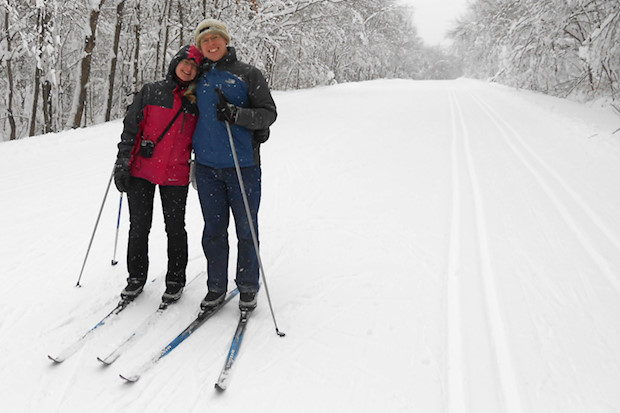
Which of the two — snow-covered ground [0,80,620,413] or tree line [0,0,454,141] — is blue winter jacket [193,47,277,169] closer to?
snow-covered ground [0,80,620,413]

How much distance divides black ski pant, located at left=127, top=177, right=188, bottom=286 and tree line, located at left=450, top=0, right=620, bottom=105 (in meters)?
10.6

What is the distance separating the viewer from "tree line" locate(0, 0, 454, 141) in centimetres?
1014

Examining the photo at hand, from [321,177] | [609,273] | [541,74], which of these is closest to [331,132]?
[321,177]

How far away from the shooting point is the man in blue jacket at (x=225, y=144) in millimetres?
2818

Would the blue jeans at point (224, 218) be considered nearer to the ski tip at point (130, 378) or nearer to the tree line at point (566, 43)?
the ski tip at point (130, 378)

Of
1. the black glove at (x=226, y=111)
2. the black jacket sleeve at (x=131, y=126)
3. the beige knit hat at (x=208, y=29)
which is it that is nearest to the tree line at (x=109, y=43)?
the black jacket sleeve at (x=131, y=126)

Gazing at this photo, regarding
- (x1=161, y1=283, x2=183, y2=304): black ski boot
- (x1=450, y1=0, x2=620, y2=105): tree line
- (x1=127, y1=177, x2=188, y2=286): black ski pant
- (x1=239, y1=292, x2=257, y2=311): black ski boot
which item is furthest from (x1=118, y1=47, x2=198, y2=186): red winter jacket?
(x1=450, y1=0, x2=620, y2=105): tree line

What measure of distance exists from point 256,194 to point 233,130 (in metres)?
0.51

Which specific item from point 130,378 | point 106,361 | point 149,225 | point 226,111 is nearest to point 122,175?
point 149,225

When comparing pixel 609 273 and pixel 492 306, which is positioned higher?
pixel 609 273

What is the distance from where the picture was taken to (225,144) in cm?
293

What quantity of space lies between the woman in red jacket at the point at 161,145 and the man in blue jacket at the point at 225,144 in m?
0.12

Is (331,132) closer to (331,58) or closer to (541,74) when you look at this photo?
(541,74)

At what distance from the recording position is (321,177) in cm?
686
